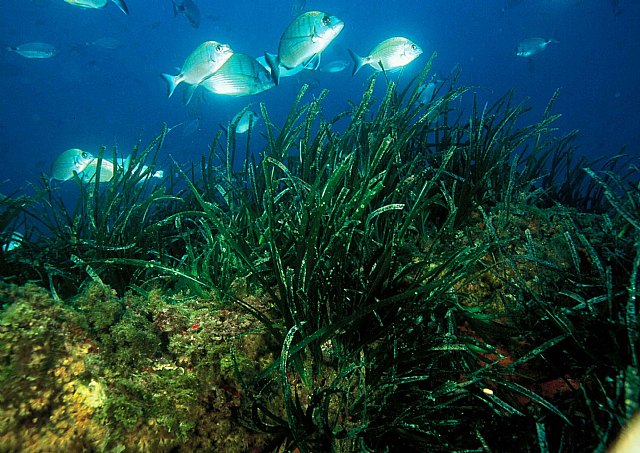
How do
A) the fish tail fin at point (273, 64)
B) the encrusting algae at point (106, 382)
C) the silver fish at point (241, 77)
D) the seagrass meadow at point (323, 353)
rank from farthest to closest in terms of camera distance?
the silver fish at point (241, 77) < the fish tail fin at point (273, 64) < the seagrass meadow at point (323, 353) < the encrusting algae at point (106, 382)

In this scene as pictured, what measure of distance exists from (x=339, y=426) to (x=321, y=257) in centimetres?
75

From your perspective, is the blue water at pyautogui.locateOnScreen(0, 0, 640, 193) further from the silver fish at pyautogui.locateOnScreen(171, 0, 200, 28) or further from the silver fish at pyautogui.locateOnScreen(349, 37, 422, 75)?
the silver fish at pyautogui.locateOnScreen(349, 37, 422, 75)

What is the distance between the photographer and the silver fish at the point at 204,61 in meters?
5.05

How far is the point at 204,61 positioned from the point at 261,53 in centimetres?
6992

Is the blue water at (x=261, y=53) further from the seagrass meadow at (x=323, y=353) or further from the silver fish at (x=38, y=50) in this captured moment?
the seagrass meadow at (x=323, y=353)

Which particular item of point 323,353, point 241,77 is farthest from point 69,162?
point 323,353

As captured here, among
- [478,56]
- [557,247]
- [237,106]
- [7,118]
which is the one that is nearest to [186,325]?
[557,247]

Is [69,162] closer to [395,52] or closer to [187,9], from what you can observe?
[395,52]

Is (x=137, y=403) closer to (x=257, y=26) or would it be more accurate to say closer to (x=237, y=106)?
(x=237, y=106)

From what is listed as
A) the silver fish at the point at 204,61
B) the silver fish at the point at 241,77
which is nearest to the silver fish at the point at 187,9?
the silver fish at the point at 204,61

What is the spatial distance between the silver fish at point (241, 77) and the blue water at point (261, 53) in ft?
197

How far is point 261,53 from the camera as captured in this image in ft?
218

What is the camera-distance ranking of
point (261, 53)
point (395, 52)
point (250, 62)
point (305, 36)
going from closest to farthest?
Result: point (305, 36) < point (250, 62) < point (395, 52) < point (261, 53)

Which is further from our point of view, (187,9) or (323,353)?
(187,9)
